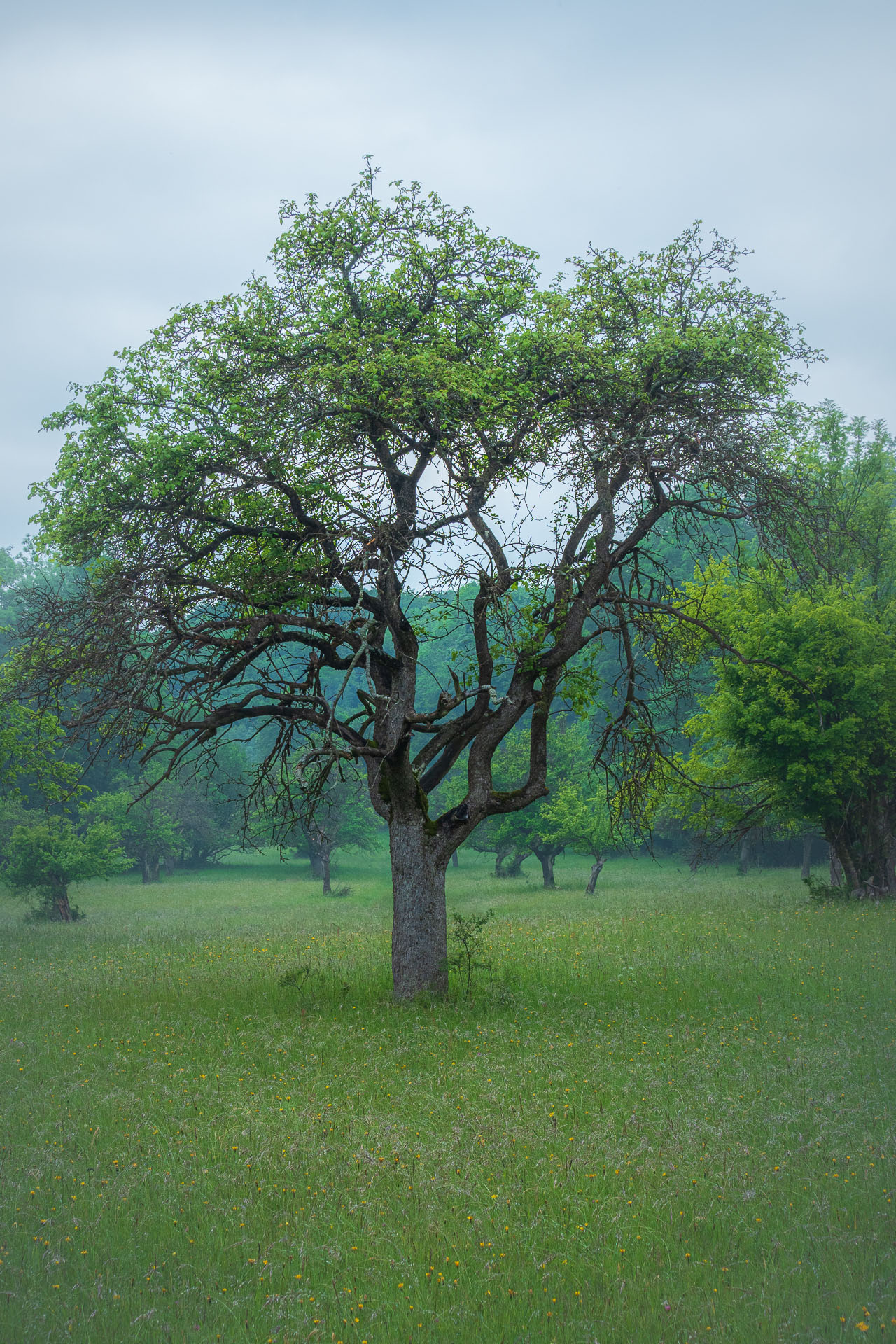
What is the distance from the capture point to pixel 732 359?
12.9 metres

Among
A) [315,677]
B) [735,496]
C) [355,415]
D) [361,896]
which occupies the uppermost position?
[355,415]

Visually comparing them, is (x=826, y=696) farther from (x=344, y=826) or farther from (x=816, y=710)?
(x=344, y=826)

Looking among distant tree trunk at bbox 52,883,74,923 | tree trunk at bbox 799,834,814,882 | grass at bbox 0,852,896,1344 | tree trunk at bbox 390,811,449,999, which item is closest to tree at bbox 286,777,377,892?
distant tree trunk at bbox 52,883,74,923

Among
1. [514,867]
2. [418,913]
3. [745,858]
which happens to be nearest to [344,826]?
[514,867]

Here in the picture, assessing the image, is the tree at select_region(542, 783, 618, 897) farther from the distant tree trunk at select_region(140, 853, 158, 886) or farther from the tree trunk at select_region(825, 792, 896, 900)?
the distant tree trunk at select_region(140, 853, 158, 886)

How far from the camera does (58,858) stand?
1193 inches

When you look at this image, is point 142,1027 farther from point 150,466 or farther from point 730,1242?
point 730,1242

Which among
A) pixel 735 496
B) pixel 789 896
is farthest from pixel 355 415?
pixel 789 896

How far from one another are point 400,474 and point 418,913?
645cm

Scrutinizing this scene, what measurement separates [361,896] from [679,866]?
2051cm

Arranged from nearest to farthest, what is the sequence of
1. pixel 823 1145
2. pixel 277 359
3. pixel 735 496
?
pixel 823 1145, pixel 735 496, pixel 277 359

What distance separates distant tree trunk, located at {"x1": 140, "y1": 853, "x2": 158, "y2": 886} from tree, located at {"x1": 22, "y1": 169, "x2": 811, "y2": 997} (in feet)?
149

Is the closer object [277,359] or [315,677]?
[277,359]

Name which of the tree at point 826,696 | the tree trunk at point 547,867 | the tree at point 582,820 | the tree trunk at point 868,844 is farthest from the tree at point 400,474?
the tree trunk at point 547,867
